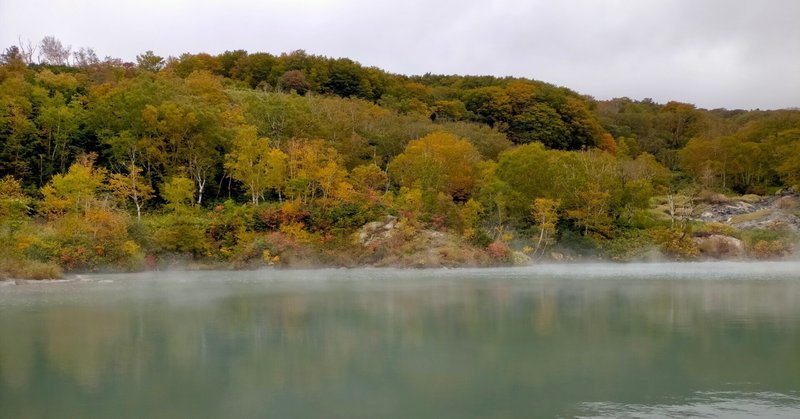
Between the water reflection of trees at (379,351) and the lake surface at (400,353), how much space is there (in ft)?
0.19

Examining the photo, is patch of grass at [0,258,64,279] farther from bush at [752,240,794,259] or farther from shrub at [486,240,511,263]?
bush at [752,240,794,259]

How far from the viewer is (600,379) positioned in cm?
1304

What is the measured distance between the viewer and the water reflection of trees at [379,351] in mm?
12094

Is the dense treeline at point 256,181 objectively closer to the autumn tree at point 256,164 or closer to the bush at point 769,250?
the autumn tree at point 256,164

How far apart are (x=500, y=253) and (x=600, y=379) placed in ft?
106

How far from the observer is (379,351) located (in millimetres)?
15844

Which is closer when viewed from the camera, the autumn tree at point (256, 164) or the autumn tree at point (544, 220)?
the autumn tree at point (256, 164)

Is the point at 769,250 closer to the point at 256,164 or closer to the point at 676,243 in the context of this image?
the point at 676,243

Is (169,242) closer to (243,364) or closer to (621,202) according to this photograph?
(243,364)

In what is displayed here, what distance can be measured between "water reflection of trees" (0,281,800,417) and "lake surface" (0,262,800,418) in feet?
0.19

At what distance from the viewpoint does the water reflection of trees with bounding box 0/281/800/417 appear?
1209 cm

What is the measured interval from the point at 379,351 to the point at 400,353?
0.58 m

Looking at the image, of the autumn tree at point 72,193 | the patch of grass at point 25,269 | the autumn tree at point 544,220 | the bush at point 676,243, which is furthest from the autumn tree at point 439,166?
the patch of grass at point 25,269

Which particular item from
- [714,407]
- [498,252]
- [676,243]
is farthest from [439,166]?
[714,407]
